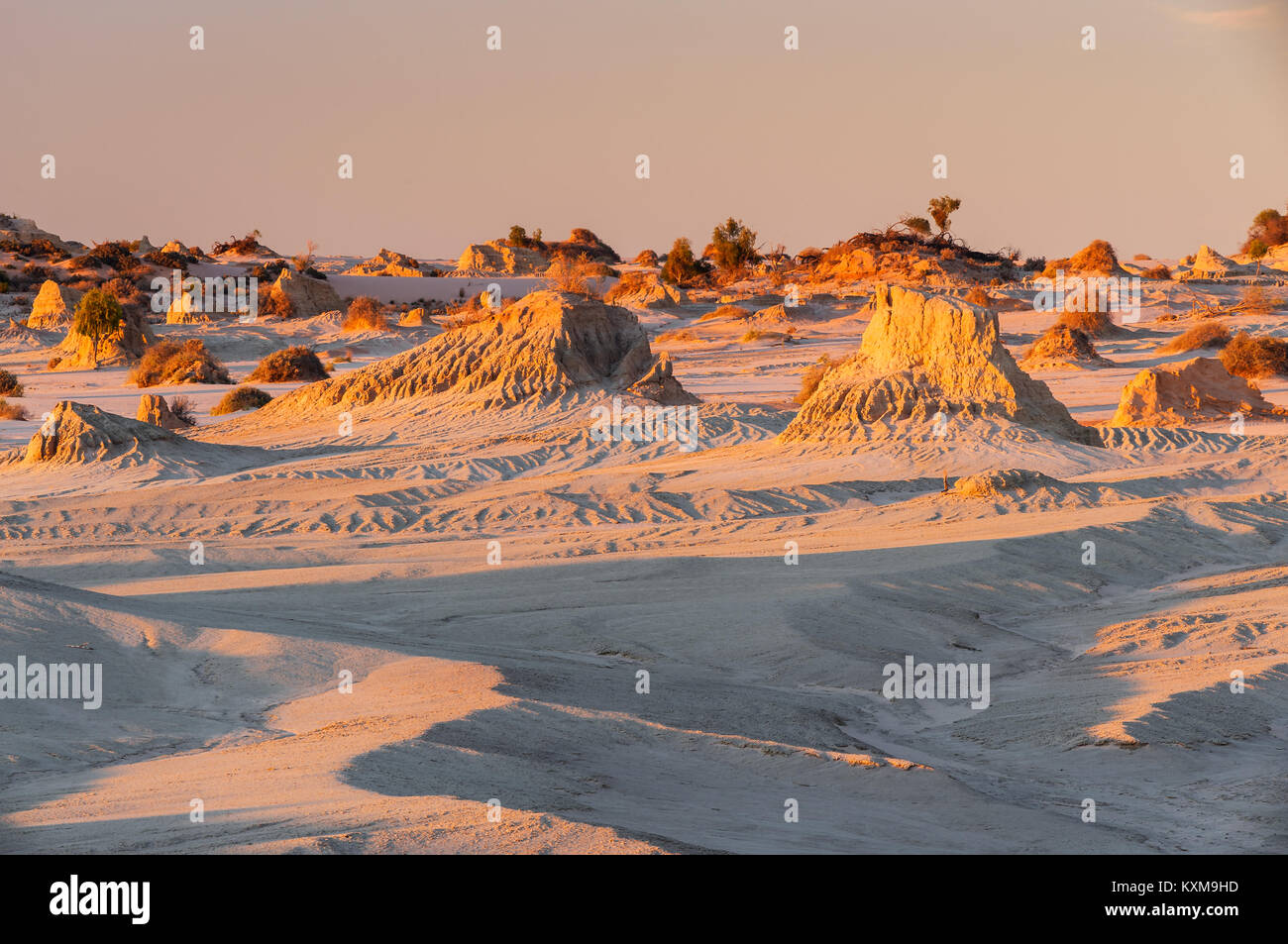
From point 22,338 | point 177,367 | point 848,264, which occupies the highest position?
point 848,264

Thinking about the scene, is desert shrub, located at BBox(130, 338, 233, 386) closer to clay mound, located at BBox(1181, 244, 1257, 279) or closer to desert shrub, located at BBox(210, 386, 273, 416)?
desert shrub, located at BBox(210, 386, 273, 416)

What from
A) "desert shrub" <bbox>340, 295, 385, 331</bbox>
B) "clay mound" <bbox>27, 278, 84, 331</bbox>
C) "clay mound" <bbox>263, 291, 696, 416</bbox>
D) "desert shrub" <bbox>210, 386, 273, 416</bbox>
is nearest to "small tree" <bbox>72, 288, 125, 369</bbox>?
"clay mound" <bbox>27, 278, 84, 331</bbox>

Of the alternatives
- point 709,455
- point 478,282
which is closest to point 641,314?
point 478,282

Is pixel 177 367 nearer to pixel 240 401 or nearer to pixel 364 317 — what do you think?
pixel 240 401

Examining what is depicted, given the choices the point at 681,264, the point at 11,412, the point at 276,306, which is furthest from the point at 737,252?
the point at 11,412

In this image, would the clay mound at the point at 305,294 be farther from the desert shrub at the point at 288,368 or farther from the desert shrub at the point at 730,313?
the desert shrub at the point at 288,368

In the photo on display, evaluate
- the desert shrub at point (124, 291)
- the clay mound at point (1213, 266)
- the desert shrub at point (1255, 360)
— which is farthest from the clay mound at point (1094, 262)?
the desert shrub at point (124, 291)
